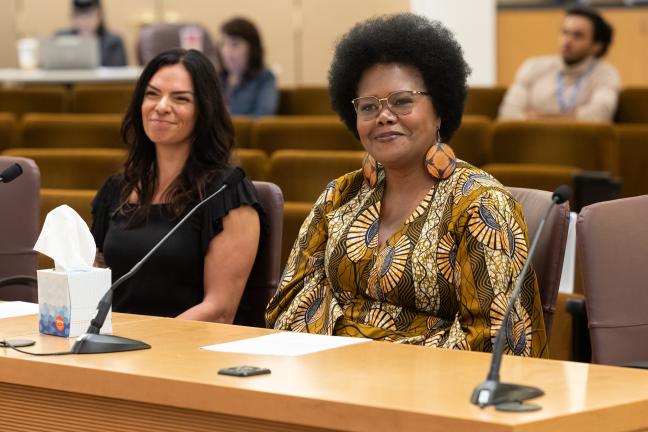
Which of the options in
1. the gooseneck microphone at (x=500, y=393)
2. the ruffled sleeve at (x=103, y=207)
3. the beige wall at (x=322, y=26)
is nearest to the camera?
the gooseneck microphone at (x=500, y=393)

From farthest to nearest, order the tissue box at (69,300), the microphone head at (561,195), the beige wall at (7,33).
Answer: the beige wall at (7,33)
the tissue box at (69,300)
the microphone head at (561,195)

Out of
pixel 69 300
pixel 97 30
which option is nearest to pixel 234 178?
pixel 69 300

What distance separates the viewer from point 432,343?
2.47 meters

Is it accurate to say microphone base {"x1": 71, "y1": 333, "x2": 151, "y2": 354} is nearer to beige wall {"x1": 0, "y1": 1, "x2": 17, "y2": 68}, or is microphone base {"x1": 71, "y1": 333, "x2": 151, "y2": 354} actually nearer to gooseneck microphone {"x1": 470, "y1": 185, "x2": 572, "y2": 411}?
gooseneck microphone {"x1": 470, "y1": 185, "x2": 572, "y2": 411}

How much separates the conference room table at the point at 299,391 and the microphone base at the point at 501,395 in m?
0.02

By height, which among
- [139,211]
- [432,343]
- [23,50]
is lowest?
[432,343]

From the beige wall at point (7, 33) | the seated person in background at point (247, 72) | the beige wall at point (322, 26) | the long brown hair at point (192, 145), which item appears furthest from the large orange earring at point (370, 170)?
the beige wall at point (7, 33)

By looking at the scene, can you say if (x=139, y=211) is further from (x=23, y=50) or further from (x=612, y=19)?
(x=612, y=19)

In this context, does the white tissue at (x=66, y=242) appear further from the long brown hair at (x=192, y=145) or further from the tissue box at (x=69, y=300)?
the long brown hair at (x=192, y=145)

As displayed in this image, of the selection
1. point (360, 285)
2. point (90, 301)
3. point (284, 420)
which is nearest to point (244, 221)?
point (360, 285)

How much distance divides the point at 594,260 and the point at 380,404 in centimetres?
106

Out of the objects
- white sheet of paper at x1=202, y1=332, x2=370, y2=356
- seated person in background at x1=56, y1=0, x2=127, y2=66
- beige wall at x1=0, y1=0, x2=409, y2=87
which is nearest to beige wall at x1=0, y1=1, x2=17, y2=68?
beige wall at x1=0, y1=0, x2=409, y2=87

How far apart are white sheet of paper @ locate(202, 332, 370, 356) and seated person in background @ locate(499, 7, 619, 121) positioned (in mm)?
3935

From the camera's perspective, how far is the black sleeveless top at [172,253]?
3082mm
